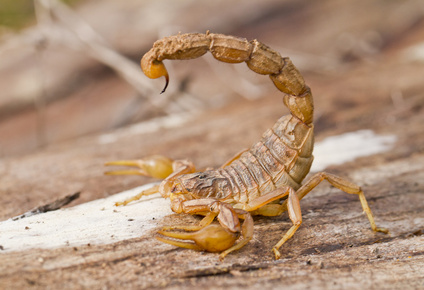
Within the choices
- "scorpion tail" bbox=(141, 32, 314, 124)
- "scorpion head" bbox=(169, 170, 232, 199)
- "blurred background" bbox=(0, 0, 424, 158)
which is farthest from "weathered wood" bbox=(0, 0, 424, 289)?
"blurred background" bbox=(0, 0, 424, 158)

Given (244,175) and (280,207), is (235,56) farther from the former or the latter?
(280,207)

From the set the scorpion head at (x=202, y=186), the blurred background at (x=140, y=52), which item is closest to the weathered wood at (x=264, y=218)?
the scorpion head at (x=202, y=186)

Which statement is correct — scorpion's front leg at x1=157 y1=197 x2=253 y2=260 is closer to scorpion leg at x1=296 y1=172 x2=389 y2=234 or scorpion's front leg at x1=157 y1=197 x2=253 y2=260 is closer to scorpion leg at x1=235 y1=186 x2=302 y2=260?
scorpion leg at x1=235 y1=186 x2=302 y2=260

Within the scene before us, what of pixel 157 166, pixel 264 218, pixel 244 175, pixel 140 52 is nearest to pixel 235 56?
pixel 244 175

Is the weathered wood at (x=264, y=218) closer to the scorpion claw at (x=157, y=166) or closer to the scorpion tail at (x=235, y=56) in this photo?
the scorpion claw at (x=157, y=166)

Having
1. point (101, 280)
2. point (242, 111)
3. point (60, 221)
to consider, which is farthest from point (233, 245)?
point (242, 111)
